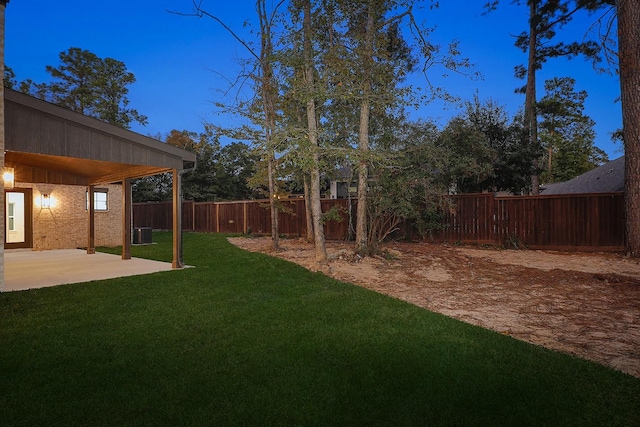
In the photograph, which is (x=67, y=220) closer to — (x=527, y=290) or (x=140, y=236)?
(x=140, y=236)

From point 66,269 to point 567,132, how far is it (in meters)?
37.3

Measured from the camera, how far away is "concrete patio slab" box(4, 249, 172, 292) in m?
6.61

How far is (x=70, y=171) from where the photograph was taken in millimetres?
10727

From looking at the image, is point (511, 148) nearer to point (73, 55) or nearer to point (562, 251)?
point (562, 251)

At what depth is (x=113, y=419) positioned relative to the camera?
91.2 inches

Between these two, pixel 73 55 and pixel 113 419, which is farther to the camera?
pixel 73 55

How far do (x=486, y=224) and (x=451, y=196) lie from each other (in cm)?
132

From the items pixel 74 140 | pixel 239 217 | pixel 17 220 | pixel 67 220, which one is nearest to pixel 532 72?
pixel 239 217

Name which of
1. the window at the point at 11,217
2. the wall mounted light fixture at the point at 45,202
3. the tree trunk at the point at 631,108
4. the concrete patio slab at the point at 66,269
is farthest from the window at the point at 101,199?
the tree trunk at the point at 631,108

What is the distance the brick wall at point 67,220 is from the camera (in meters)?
12.3

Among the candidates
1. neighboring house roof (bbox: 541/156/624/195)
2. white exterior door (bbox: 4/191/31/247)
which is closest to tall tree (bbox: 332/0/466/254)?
white exterior door (bbox: 4/191/31/247)

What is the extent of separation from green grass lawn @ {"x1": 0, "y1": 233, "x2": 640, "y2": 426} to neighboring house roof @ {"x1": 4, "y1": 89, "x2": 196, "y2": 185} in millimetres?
2522

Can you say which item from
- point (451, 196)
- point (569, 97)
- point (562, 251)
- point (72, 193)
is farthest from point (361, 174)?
point (569, 97)

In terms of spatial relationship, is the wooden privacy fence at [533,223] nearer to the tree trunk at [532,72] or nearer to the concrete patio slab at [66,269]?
the concrete patio slab at [66,269]
